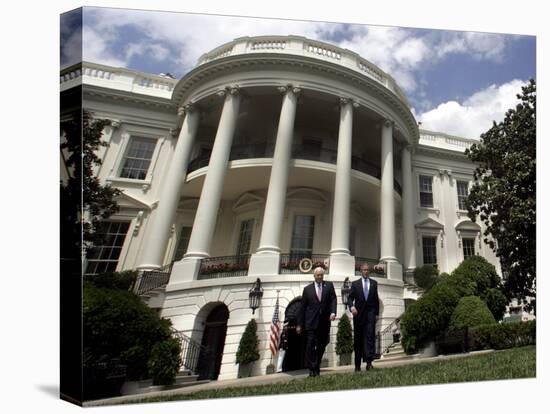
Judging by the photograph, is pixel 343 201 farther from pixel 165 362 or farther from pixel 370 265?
pixel 165 362

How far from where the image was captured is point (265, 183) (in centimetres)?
742

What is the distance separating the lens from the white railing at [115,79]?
407 centimetres

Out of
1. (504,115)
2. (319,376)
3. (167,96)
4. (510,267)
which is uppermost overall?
(504,115)

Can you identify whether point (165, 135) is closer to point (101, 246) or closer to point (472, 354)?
point (101, 246)

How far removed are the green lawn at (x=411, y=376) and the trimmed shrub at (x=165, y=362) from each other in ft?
1.03

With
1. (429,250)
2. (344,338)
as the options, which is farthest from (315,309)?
(429,250)

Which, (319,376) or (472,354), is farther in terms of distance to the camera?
(472,354)

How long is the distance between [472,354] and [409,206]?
3459mm

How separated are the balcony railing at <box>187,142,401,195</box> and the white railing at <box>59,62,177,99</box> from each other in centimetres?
158

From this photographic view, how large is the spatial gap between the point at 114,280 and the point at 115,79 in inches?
95.7

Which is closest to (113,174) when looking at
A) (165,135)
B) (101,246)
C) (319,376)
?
(101,246)

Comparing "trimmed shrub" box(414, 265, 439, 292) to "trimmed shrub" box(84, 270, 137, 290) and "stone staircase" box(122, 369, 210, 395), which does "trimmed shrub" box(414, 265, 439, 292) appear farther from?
"trimmed shrub" box(84, 270, 137, 290)

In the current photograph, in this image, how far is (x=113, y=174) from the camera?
476cm

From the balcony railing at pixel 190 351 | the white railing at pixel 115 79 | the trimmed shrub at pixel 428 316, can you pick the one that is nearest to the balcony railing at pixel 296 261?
the trimmed shrub at pixel 428 316
